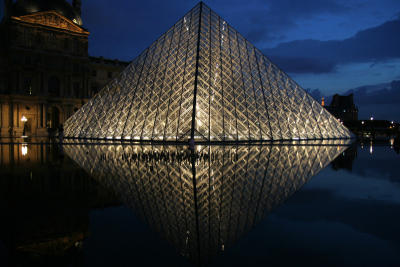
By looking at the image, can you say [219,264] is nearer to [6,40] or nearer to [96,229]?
[96,229]

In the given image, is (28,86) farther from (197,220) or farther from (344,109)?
(344,109)

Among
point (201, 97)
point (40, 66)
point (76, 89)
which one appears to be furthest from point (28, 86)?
point (201, 97)

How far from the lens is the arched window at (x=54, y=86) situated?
46.4 m

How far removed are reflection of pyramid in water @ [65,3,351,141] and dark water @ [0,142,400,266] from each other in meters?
11.3

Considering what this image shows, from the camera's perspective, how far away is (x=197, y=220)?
4039 millimetres

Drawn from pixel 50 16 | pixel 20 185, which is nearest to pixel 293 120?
pixel 20 185

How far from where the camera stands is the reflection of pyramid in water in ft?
64.3

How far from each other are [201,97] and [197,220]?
15.5 m

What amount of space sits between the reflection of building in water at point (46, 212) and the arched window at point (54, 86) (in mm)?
43165

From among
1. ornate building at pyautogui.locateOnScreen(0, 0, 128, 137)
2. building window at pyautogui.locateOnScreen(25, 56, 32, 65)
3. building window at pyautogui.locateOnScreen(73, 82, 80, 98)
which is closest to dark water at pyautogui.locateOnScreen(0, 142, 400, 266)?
ornate building at pyautogui.locateOnScreen(0, 0, 128, 137)

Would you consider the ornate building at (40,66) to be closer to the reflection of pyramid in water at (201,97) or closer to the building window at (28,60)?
the building window at (28,60)

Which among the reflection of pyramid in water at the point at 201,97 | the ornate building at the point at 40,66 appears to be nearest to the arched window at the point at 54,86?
the ornate building at the point at 40,66

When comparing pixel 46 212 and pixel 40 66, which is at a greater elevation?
pixel 40 66

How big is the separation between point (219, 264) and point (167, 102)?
59.9 ft
